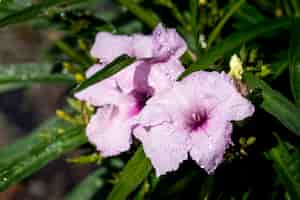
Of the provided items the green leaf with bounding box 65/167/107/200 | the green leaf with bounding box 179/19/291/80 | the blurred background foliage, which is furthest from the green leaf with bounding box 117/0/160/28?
the green leaf with bounding box 65/167/107/200

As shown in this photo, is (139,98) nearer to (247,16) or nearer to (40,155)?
(40,155)

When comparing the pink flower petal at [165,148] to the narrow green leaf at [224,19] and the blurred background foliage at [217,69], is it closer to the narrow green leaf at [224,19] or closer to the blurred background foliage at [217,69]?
the blurred background foliage at [217,69]

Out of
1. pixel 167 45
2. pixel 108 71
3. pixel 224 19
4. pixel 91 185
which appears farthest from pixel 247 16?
pixel 91 185

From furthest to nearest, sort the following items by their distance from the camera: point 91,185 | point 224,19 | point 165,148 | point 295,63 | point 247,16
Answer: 1. point 91,185
2. point 247,16
3. point 224,19
4. point 295,63
5. point 165,148

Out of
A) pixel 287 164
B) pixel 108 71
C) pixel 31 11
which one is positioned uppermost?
pixel 31 11

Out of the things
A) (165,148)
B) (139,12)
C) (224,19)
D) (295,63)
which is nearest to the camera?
(165,148)

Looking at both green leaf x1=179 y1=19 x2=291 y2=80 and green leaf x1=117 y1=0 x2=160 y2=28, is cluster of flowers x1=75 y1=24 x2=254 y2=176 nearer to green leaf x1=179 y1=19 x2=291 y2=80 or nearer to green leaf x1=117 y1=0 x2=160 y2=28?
green leaf x1=179 y1=19 x2=291 y2=80
